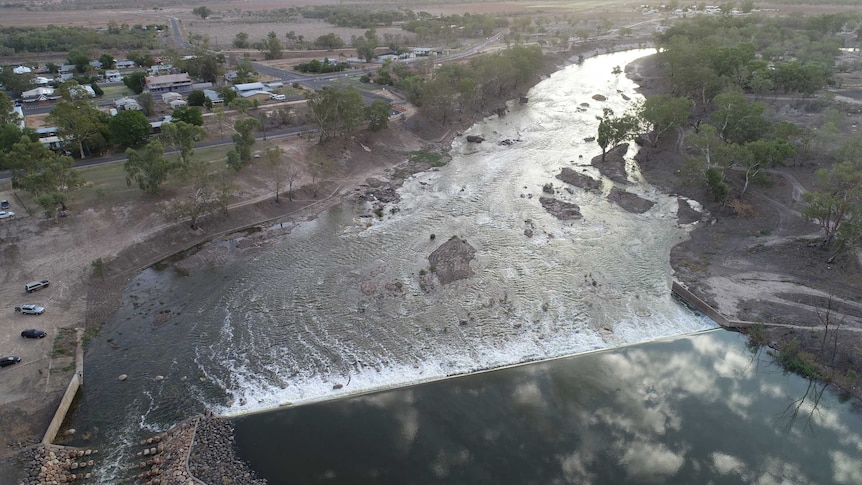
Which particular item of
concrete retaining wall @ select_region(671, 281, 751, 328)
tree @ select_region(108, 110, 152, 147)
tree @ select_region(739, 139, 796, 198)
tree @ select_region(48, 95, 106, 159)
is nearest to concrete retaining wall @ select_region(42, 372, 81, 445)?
tree @ select_region(48, 95, 106, 159)

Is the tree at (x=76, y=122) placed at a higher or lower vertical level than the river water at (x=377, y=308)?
higher

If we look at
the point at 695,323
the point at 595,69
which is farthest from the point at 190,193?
the point at 595,69

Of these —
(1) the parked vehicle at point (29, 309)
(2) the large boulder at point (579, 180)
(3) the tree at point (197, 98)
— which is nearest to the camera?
(1) the parked vehicle at point (29, 309)

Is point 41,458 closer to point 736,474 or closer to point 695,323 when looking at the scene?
point 736,474

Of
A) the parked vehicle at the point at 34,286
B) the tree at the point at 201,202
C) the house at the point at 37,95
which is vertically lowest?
the parked vehicle at the point at 34,286

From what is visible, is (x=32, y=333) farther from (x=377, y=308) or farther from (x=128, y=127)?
(x=128, y=127)

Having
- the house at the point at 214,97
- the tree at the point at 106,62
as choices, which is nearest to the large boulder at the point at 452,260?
the house at the point at 214,97

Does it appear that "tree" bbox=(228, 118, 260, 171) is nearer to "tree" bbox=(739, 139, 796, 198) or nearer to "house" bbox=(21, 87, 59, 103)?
"house" bbox=(21, 87, 59, 103)

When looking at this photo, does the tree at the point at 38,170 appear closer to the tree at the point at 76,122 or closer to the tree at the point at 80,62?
the tree at the point at 76,122
